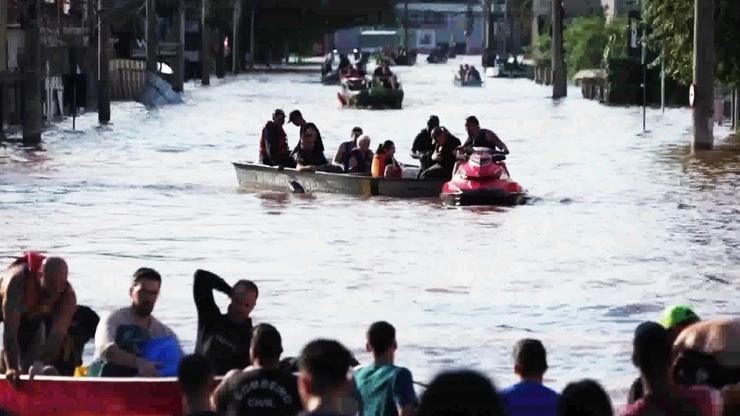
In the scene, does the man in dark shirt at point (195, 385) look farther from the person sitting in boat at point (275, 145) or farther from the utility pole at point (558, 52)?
the utility pole at point (558, 52)

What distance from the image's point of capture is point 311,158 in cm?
3631

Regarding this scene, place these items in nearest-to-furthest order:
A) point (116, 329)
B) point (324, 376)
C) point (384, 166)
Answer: point (324, 376)
point (116, 329)
point (384, 166)

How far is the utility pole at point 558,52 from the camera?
96750mm

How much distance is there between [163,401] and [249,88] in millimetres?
102921

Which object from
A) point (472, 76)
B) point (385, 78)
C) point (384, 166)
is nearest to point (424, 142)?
point (384, 166)

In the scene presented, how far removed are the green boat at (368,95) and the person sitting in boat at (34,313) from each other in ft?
232

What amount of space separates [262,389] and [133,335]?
124 inches

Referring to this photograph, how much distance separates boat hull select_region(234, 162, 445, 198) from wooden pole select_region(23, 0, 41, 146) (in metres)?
14.9

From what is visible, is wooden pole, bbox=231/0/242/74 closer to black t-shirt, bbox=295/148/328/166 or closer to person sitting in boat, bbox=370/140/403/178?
black t-shirt, bbox=295/148/328/166

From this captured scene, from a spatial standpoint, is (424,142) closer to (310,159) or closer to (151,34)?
(310,159)

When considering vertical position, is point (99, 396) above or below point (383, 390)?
below

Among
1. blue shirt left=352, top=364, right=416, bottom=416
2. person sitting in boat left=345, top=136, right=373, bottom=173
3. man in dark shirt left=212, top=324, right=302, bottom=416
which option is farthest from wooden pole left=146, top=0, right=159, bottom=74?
man in dark shirt left=212, top=324, right=302, bottom=416

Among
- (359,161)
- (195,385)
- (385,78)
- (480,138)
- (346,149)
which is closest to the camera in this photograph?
(195,385)

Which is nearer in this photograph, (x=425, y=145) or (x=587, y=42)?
(x=425, y=145)
